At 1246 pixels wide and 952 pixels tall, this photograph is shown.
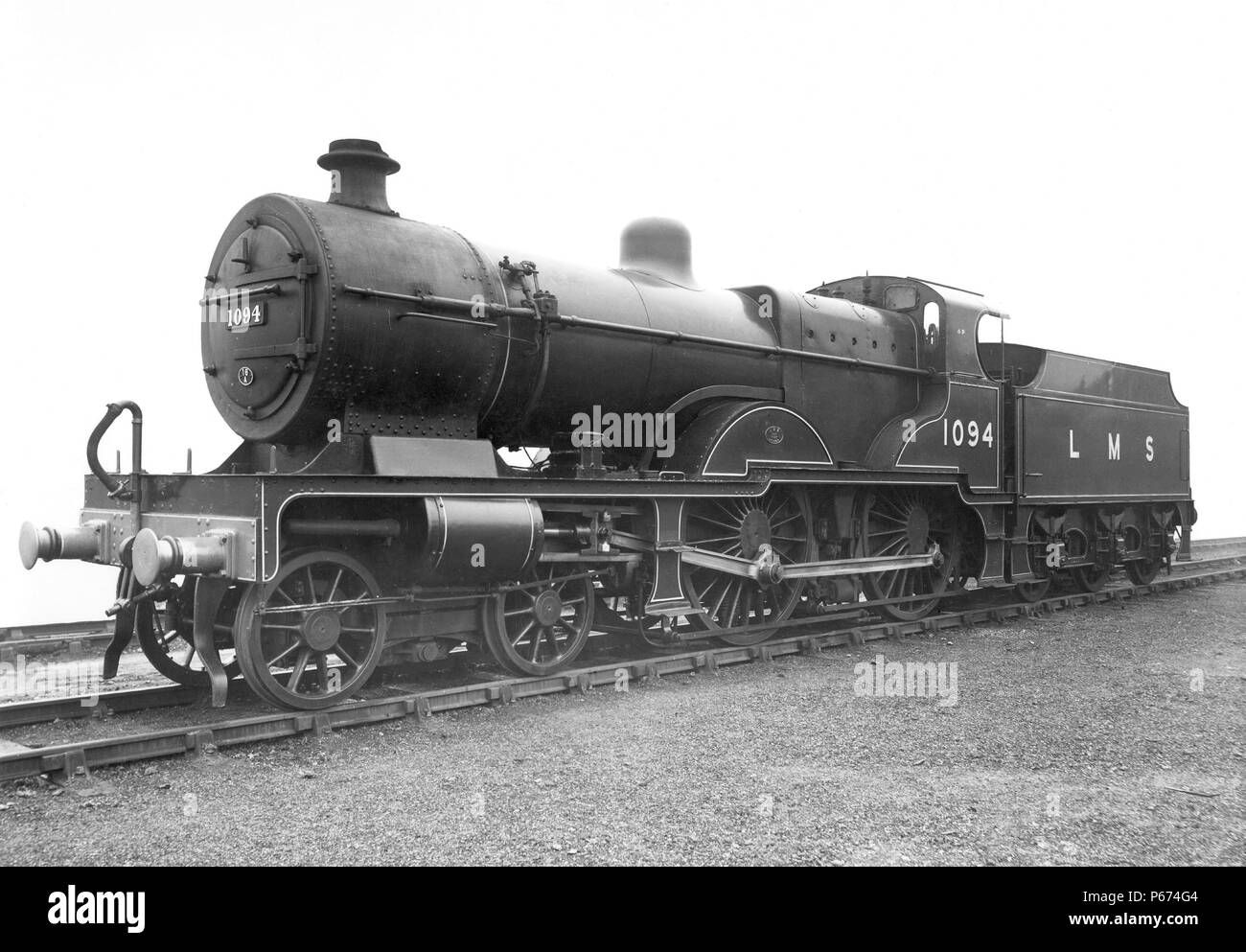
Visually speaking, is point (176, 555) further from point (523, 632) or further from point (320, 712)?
point (523, 632)

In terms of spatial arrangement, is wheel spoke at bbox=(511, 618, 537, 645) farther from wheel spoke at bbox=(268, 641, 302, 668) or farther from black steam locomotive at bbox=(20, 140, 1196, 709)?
wheel spoke at bbox=(268, 641, 302, 668)

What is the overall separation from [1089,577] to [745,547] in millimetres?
6830

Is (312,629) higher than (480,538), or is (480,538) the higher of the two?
(480,538)

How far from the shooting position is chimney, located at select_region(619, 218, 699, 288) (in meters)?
8.40

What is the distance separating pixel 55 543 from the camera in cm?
638

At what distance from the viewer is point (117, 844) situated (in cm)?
389

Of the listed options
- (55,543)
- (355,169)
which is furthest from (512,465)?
(55,543)

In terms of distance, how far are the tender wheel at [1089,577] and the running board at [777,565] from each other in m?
4.05

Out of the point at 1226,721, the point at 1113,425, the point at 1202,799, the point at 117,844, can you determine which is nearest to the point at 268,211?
the point at 117,844

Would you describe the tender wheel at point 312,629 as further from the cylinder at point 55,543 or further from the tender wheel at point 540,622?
the cylinder at point 55,543

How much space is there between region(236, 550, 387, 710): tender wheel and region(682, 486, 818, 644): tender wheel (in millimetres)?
2667

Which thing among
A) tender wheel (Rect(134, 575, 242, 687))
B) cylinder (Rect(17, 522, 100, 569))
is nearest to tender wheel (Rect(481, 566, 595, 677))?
tender wheel (Rect(134, 575, 242, 687))

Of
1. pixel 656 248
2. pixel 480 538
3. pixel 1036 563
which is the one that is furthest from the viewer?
pixel 1036 563
